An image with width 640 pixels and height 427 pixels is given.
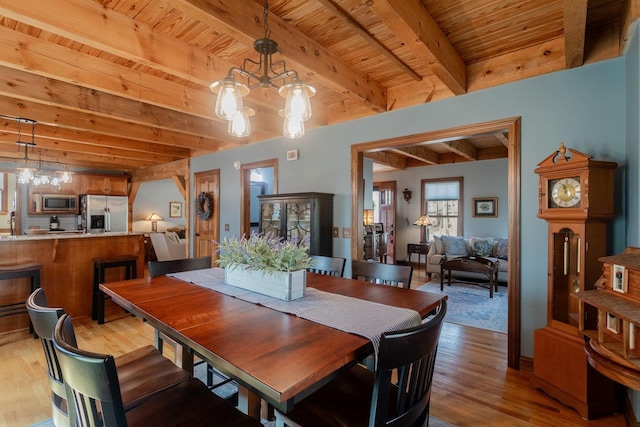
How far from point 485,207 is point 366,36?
585 centimetres

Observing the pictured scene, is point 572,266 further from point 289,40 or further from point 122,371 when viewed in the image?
point 122,371

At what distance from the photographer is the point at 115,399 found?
808mm

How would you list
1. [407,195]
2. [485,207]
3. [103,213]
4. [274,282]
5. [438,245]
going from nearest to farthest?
1. [274,282]
2. [438,245]
3. [485,207]
4. [103,213]
5. [407,195]

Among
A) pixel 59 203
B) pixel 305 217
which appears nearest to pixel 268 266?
pixel 305 217

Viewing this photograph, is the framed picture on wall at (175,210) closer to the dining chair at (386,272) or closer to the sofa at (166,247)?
the sofa at (166,247)

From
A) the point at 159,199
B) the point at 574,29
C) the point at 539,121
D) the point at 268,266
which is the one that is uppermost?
the point at 574,29

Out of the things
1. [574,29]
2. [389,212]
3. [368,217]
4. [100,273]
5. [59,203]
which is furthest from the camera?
[389,212]

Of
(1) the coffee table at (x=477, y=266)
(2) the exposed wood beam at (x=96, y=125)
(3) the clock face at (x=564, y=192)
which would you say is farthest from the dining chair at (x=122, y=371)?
(1) the coffee table at (x=477, y=266)

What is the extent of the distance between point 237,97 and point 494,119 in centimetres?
225

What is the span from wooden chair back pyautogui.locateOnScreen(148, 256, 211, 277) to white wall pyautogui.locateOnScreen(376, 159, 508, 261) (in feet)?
20.3

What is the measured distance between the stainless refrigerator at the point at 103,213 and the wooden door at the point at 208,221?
11.0 feet

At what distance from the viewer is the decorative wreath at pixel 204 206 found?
5410 mm

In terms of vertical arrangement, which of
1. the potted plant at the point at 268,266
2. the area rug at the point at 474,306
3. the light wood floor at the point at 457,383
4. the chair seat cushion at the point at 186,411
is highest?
the potted plant at the point at 268,266

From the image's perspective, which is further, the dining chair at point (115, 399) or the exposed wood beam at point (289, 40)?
the exposed wood beam at point (289, 40)
